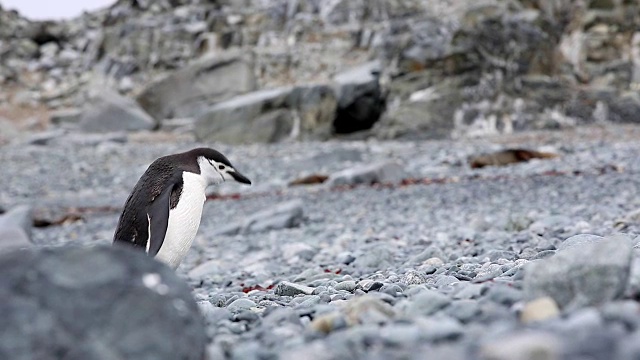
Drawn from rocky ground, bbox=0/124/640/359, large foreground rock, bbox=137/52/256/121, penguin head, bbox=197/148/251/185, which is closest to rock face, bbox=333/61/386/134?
rocky ground, bbox=0/124/640/359

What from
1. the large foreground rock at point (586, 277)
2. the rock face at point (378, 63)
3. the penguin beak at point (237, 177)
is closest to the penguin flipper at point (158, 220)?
the penguin beak at point (237, 177)

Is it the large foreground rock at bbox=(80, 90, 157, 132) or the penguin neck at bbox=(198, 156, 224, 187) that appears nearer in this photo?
the penguin neck at bbox=(198, 156, 224, 187)

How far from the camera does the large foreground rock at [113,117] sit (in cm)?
2080

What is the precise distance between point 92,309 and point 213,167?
2225mm

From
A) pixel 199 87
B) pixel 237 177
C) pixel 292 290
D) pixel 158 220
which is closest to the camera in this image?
pixel 292 290

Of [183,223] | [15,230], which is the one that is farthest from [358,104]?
[183,223]

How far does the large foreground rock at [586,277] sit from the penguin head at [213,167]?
2.12m

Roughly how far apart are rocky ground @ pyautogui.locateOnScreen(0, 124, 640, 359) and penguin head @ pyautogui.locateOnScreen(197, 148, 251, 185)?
591 mm

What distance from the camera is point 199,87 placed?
22.4 m

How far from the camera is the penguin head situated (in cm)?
335

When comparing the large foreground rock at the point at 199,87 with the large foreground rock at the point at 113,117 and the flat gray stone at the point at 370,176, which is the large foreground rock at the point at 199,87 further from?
the flat gray stone at the point at 370,176

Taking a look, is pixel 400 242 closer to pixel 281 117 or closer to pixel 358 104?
pixel 358 104

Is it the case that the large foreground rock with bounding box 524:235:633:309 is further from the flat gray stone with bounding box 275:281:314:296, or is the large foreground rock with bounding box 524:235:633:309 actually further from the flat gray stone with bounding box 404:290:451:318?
the flat gray stone with bounding box 275:281:314:296

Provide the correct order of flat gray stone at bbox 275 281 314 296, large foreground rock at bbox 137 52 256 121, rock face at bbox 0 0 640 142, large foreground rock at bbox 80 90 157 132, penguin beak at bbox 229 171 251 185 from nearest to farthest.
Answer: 1. flat gray stone at bbox 275 281 314 296
2. penguin beak at bbox 229 171 251 185
3. rock face at bbox 0 0 640 142
4. large foreground rock at bbox 80 90 157 132
5. large foreground rock at bbox 137 52 256 121
